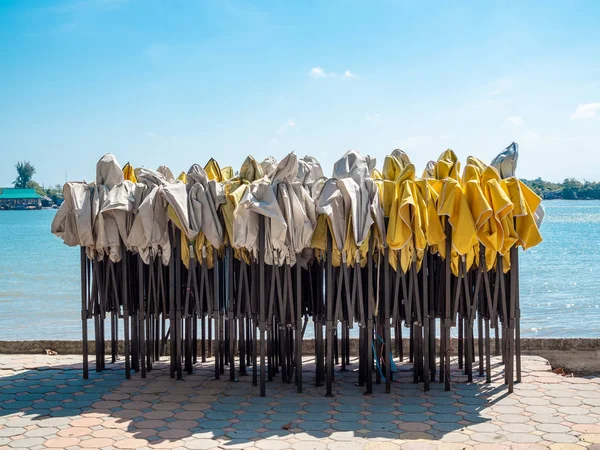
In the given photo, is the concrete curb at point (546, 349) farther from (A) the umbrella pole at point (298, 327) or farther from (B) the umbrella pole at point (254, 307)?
(A) the umbrella pole at point (298, 327)

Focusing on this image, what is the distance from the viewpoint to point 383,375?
6.71m

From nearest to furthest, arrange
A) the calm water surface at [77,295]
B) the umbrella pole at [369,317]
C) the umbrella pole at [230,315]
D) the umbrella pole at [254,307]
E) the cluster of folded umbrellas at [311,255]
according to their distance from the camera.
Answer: the cluster of folded umbrellas at [311,255]
the umbrella pole at [369,317]
the umbrella pole at [254,307]
the umbrella pole at [230,315]
the calm water surface at [77,295]

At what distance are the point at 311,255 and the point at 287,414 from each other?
1.57 metres

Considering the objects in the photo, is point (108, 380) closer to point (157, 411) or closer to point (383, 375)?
point (157, 411)

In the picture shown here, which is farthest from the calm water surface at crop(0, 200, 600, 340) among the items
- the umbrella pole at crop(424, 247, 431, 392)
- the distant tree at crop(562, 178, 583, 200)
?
the distant tree at crop(562, 178, 583, 200)

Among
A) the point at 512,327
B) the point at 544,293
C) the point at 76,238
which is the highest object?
the point at 76,238

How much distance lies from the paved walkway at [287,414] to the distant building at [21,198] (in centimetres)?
12284

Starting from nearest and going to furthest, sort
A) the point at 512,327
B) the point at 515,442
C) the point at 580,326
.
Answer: the point at 515,442 → the point at 512,327 → the point at 580,326

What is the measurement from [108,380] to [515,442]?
156 inches

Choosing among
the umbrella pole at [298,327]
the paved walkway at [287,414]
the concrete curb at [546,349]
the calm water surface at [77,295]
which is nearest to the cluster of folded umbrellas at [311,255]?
the umbrella pole at [298,327]

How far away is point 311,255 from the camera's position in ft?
21.3

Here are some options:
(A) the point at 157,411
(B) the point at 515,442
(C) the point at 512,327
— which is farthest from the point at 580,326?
(A) the point at 157,411

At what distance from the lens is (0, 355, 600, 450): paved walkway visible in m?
5.01

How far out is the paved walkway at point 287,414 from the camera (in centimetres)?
501
